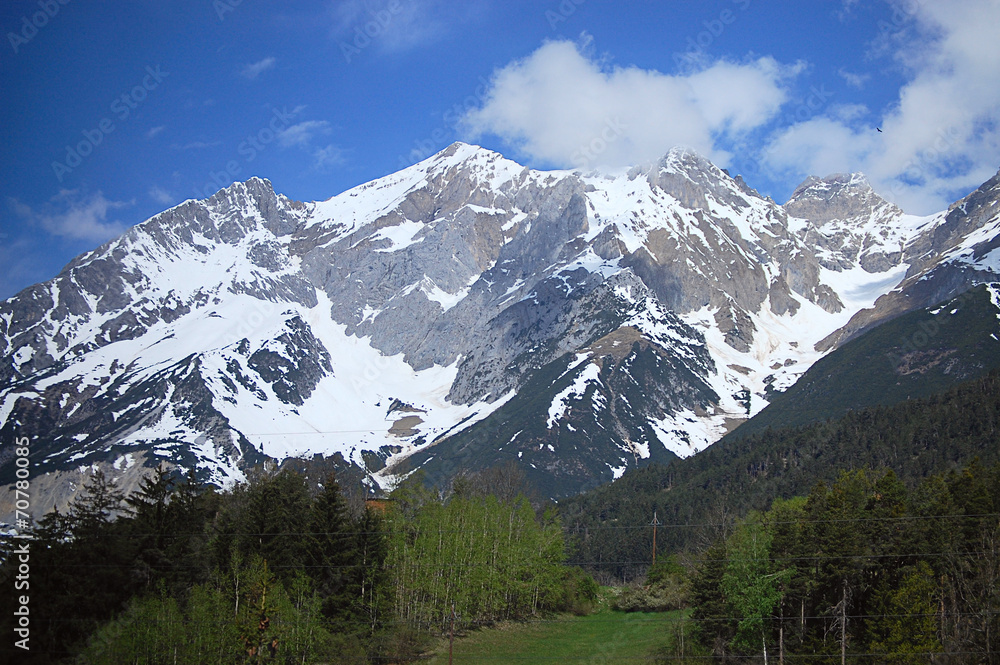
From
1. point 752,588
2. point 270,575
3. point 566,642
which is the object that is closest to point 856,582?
A: point 752,588

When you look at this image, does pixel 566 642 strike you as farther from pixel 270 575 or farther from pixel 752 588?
pixel 270 575

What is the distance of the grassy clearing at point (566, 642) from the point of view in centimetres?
8212

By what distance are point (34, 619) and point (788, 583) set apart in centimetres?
6010

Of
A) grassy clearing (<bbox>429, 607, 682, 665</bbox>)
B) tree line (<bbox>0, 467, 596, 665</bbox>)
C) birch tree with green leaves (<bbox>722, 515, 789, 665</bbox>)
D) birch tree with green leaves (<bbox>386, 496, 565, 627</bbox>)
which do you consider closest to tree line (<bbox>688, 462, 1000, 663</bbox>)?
birch tree with green leaves (<bbox>722, 515, 789, 665</bbox>)

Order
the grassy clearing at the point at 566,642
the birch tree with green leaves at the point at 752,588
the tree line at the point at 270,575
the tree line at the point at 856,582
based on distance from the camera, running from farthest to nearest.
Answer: the grassy clearing at the point at 566,642 < the birch tree with green leaves at the point at 752,588 < the tree line at the point at 856,582 < the tree line at the point at 270,575

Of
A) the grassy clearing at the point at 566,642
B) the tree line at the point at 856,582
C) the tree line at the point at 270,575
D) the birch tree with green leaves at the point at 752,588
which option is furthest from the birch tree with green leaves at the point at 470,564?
the birch tree with green leaves at the point at 752,588

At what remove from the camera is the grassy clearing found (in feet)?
269

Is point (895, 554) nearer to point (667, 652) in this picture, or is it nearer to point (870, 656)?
point (870, 656)

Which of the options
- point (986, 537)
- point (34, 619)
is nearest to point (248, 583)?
point (34, 619)

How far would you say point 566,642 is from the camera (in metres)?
91.6

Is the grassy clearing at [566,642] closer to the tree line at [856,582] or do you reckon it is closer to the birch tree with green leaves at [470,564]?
the birch tree with green leaves at [470,564]

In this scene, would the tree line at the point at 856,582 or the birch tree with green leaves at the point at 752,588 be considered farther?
the birch tree with green leaves at the point at 752,588

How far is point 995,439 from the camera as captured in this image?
18650 cm

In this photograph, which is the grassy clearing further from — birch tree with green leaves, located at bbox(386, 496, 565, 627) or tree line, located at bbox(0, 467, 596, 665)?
birch tree with green leaves, located at bbox(386, 496, 565, 627)
